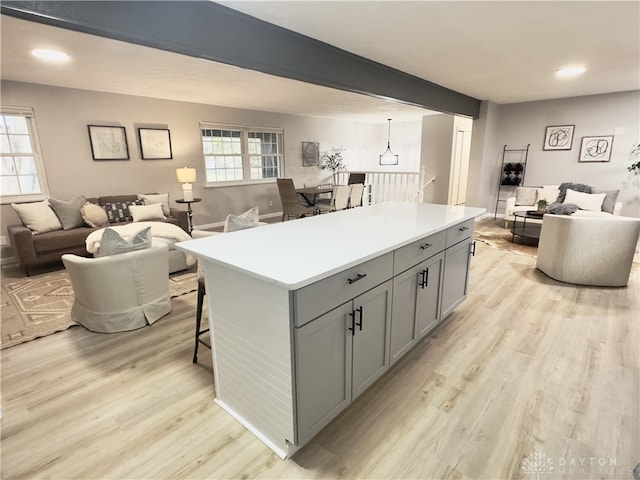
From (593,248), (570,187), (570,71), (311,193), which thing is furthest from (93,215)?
(570,187)

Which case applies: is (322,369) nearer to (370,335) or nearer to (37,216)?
(370,335)

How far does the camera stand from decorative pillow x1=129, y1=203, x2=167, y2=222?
4.86 metres

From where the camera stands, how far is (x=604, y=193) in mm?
5242

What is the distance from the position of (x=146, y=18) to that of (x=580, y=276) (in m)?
4.37

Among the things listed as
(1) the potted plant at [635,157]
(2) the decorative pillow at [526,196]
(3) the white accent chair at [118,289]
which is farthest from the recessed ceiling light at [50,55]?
(1) the potted plant at [635,157]

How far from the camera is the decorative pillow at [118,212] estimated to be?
4.82m

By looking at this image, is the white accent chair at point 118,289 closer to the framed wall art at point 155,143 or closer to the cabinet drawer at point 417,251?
the cabinet drawer at point 417,251

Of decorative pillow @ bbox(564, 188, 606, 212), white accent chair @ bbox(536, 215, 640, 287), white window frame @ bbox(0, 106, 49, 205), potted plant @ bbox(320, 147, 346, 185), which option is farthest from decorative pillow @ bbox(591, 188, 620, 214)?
white window frame @ bbox(0, 106, 49, 205)

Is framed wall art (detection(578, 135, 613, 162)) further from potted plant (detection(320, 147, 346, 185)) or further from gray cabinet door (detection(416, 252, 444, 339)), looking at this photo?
gray cabinet door (detection(416, 252, 444, 339))

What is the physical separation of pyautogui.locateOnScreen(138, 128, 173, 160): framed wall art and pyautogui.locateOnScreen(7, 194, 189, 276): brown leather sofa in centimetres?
166

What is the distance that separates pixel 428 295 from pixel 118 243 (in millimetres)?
2440

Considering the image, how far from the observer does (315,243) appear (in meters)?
1.81

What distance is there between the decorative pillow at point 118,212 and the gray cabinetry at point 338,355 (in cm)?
452

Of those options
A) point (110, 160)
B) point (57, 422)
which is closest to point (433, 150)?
point (110, 160)
